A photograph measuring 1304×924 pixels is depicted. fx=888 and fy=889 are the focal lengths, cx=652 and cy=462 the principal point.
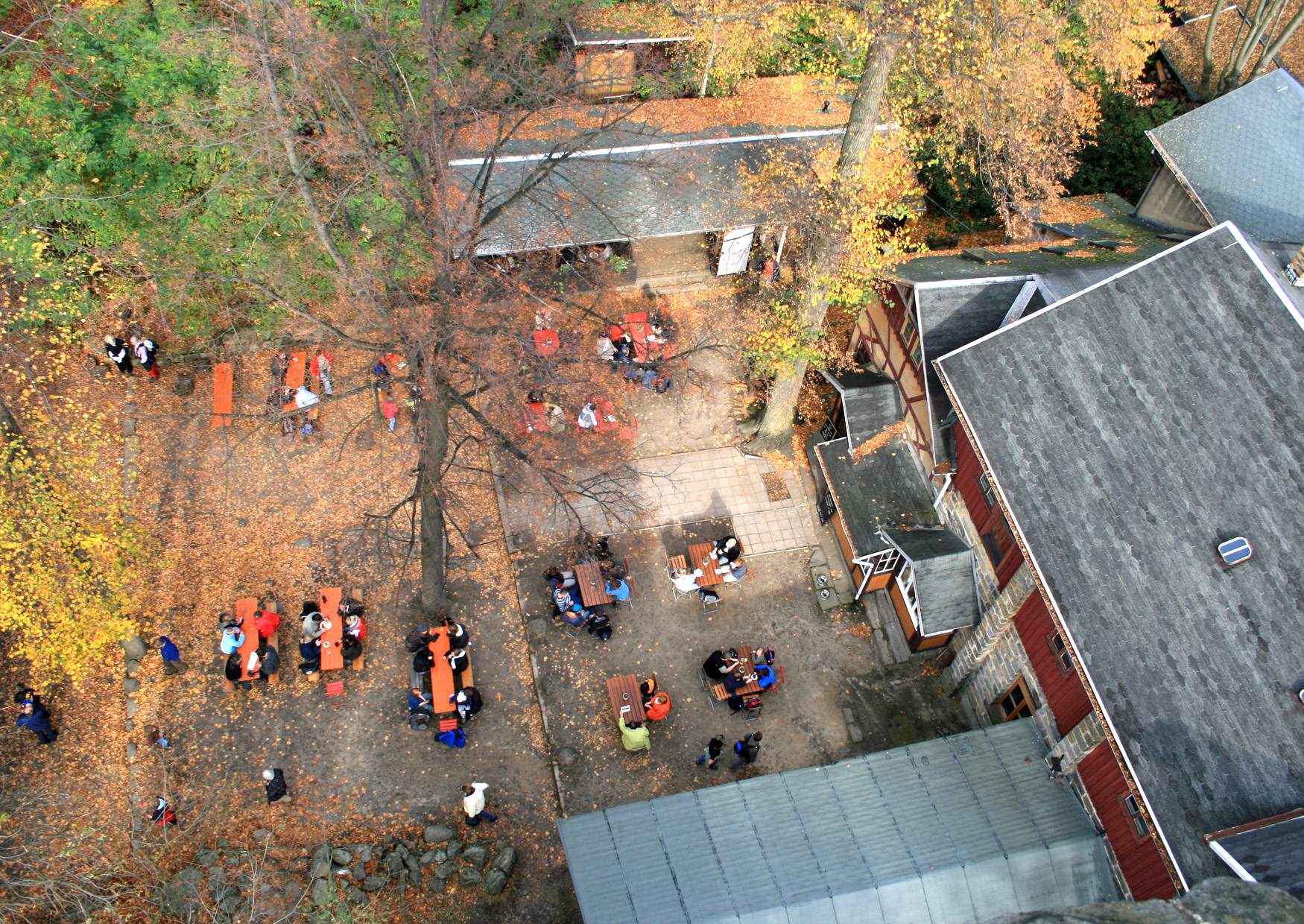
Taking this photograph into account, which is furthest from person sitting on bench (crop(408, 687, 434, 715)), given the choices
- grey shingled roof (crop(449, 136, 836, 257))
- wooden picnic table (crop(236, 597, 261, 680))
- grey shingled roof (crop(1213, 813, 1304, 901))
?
grey shingled roof (crop(1213, 813, 1304, 901))

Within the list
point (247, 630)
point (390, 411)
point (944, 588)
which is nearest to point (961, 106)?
point (944, 588)

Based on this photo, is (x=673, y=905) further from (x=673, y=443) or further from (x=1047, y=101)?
(x=1047, y=101)

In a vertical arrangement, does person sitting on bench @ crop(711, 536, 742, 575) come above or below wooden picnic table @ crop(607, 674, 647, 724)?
above

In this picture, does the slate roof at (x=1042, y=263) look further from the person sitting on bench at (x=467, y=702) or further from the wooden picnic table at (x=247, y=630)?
the wooden picnic table at (x=247, y=630)

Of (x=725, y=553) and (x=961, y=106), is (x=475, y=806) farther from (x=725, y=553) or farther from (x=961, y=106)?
(x=961, y=106)

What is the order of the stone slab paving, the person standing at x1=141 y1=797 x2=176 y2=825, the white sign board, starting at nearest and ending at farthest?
the person standing at x1=141 y1=797 x2=176 y2=825 < the stone slab paving < the white sign board

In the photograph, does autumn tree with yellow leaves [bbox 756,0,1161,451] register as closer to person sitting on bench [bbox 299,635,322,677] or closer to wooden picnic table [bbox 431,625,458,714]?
wooden picnic table [bbox 431,625,458,714]

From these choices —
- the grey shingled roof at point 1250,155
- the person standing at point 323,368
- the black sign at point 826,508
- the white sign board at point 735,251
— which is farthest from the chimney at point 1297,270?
the person standing at point 323,368

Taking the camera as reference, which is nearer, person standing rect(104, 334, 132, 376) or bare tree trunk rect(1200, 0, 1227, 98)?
person standing rect(104, 334, 132, 376)
